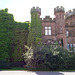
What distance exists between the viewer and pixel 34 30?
18922 mm

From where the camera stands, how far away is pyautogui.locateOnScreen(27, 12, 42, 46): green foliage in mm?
18555

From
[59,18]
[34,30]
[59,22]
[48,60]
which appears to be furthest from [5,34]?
[59,18]

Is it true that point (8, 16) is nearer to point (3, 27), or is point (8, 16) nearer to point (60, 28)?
point (3, 27)

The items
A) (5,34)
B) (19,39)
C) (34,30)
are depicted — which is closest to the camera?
(34,30)

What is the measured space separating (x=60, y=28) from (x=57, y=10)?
3.57 meters

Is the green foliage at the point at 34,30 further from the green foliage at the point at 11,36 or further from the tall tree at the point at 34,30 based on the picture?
the green foliage at the point at 11,36

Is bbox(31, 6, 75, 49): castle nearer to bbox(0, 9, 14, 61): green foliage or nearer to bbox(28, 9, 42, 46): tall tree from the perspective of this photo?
bbox(28, 9, 42, 46): tall tree

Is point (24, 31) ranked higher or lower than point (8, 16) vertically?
lower

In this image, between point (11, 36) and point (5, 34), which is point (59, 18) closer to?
point (11, 36)

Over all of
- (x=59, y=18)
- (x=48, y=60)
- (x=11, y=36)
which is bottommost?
(x=48, y=60)

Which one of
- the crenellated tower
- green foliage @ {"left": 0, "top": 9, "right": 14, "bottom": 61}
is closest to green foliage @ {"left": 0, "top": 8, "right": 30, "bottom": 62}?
green foliage @ {"left": 0, "top": 9, "right": 14, "bottom": 61}

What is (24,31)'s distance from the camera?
20.2m

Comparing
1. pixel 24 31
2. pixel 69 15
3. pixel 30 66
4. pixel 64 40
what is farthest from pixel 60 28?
pixel 30 66

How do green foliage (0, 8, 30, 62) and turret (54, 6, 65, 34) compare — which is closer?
green foliage (0, 8, 30, 62)
